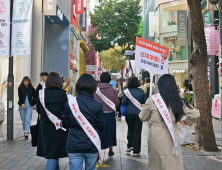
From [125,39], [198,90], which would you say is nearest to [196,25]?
[198,90]

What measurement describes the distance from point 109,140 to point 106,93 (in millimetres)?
972

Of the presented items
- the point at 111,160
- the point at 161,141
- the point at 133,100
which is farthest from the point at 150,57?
the point at 161,141

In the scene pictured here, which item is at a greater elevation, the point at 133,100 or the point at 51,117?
the point at 133,100

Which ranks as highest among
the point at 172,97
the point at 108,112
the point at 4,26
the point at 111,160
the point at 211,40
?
the point at 211,40

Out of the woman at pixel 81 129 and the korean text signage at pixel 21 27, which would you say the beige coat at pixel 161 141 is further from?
the korean text signage at pixel 21 27

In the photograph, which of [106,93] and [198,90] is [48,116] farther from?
[198,90]

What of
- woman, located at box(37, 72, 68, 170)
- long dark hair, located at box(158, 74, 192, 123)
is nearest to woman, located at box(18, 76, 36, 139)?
woman, located at box(37, 72, 68, 170)

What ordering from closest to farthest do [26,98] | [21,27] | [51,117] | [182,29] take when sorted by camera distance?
[51,117]
[21,27]
[26,98]
[182,29]

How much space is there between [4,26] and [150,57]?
365cm

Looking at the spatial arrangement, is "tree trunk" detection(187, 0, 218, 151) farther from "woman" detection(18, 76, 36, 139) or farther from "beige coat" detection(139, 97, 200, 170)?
"woman" detection(18, 76, 36, 139)

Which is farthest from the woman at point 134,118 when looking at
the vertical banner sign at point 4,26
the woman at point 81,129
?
the vertical banner sign at point 4,26

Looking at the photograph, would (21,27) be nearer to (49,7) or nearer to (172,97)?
(172,97)

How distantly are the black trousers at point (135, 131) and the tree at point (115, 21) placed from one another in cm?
2832

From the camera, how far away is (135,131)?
6.91 metres
